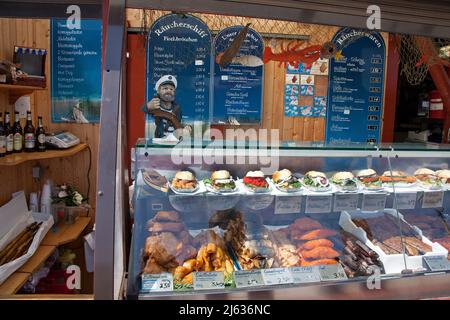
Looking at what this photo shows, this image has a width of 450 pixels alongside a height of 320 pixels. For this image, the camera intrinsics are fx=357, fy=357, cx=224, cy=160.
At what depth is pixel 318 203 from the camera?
7.07ft

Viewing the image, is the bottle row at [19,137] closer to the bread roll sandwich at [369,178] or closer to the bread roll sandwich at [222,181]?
the bread roll sandwich at [222,181]

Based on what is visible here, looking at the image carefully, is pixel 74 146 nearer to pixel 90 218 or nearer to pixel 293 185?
pixel 90 218

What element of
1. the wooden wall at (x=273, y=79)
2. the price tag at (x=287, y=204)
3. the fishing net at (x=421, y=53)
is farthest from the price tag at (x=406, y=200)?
the wooden wall at (x=273, y=79)

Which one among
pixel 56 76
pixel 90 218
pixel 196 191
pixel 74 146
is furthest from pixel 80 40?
pixel 196 191

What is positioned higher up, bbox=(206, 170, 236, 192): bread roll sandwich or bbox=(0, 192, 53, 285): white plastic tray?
bbox=(206, 170, 236, 192): bread roll sandwich

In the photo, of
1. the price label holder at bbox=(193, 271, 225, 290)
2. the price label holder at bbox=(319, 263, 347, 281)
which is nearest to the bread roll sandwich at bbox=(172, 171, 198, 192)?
the price label holder at bbox=(193, 271, 225, 290)

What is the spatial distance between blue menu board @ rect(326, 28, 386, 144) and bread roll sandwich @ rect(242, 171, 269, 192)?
303 centimetres

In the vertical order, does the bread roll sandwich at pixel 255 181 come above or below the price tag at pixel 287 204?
above

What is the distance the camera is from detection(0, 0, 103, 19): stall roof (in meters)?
1.72

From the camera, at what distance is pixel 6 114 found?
3537mm

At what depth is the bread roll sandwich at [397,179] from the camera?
2230 mm

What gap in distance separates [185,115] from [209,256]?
2.93 meters

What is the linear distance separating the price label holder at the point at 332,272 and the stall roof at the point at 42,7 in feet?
5.61

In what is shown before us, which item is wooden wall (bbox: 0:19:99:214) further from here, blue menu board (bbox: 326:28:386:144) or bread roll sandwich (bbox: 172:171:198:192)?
blue menu board (bbox: 326:28:386:144)
